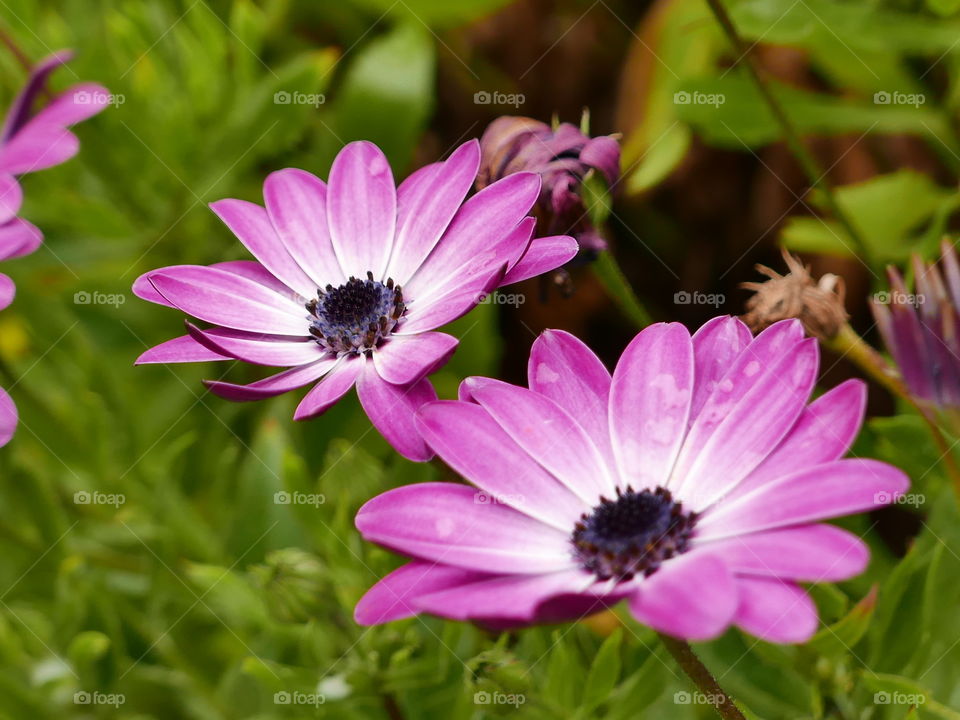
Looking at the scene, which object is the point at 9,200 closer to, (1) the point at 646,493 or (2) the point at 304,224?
(2) the point at 304,224

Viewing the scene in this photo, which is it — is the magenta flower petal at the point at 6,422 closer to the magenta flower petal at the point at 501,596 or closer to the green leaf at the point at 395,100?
the magenta flower petal at the point at 501,596

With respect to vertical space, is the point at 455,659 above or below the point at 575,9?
below

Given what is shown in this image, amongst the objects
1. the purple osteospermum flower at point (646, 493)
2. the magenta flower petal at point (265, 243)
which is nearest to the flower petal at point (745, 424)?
the purple osteospermum flower at point (646, 493)

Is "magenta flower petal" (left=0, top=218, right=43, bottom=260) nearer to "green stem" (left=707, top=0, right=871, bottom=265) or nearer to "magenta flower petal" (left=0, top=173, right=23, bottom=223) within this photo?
"magenta flower petal" (left=0, top=173, right=23, bottom=223)

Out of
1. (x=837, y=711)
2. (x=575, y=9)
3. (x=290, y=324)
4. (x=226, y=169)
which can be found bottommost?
(x=837, y=711)

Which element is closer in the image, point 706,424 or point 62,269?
point 706,424

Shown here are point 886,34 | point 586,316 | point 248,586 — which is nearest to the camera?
point 248,586

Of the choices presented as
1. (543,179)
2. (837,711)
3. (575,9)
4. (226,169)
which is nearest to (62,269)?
(226,169)

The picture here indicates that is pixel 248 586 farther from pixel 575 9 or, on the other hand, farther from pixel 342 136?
pixel 575 9
